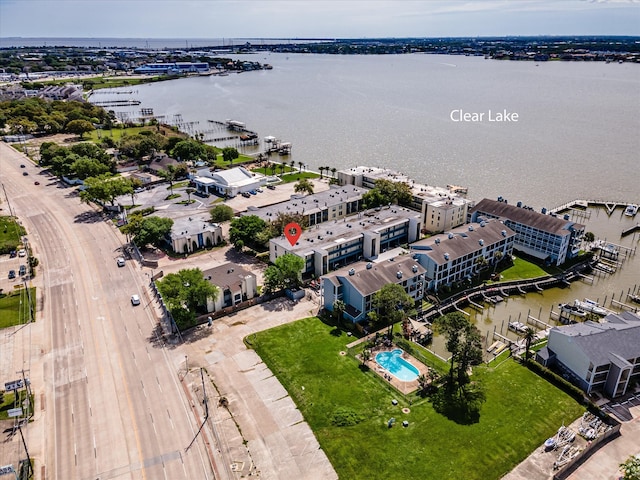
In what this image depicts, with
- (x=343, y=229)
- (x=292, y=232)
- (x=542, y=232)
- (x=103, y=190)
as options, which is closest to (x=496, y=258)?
(x=542, y=232)

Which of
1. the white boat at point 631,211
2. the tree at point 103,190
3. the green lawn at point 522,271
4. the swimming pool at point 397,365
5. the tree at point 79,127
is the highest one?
the tree at point 79,127

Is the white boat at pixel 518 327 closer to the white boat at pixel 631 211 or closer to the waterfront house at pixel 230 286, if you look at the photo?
the waterfront house at pixel 230 286

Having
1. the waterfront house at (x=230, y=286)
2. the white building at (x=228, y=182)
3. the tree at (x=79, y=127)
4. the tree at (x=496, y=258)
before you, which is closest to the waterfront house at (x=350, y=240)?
the waterfront house at (x=230, y=286)

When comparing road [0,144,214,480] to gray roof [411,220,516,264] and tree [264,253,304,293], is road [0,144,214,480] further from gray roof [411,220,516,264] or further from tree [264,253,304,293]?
gray roof [411,220,516,264]

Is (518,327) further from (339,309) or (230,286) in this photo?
(230,286)

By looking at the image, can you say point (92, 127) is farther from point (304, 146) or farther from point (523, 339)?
point (523, 339)


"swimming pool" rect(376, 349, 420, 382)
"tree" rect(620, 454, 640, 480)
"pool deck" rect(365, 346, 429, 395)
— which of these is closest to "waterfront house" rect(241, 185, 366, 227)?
"pool deck" rect(365, 346, 429, 395)

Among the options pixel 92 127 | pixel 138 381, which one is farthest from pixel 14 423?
pixel 92 127
